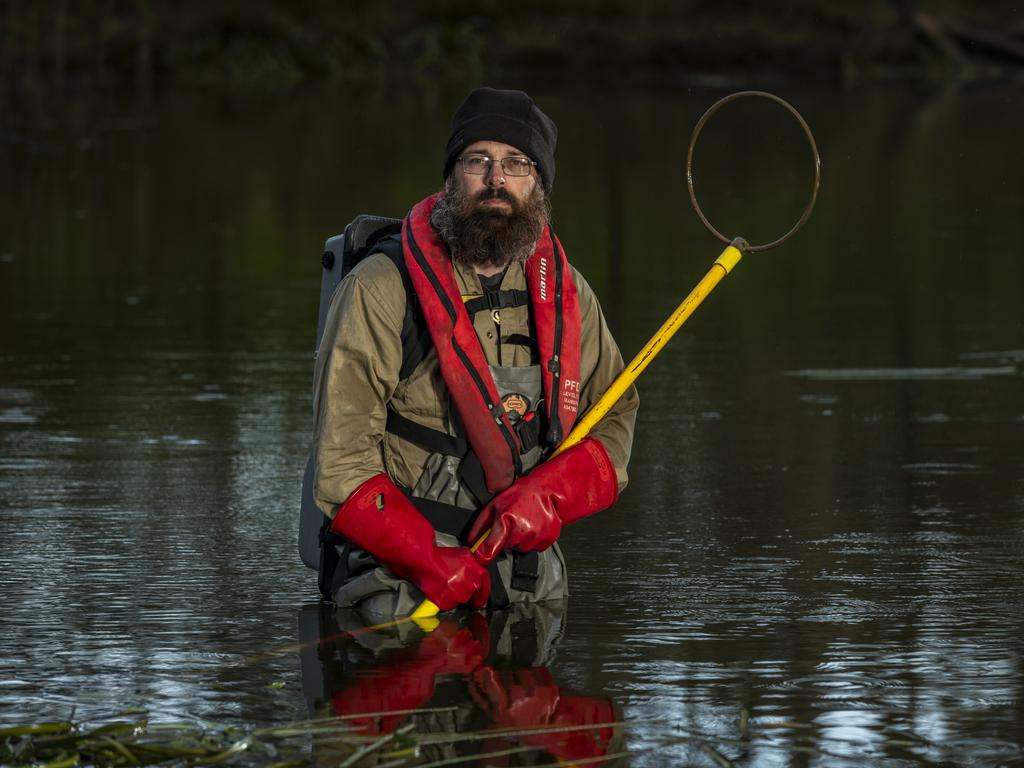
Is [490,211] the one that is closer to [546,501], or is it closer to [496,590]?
[546,501]

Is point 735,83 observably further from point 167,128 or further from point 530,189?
point 530,189

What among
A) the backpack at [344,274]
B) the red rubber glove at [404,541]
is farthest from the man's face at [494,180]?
the red rubber glove at [404,541]

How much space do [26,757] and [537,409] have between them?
189cm

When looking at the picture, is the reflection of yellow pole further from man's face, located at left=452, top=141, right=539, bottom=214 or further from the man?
man's face, located at left=452, top=141, right=539, bottom=214

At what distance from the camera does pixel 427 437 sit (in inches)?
241

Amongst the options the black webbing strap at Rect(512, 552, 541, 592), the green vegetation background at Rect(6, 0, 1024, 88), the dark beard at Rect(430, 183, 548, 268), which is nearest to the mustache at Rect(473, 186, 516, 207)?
the dark beard at Rect(430, 183, 548, 268)

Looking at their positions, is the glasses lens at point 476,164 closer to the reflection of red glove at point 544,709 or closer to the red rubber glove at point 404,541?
the red rubber glove at point 404,541

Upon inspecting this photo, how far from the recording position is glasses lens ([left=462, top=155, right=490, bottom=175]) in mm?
6039

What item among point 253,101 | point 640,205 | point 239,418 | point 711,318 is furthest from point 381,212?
point 253,101

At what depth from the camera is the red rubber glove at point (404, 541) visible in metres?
5.80

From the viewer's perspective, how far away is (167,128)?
1275 inches

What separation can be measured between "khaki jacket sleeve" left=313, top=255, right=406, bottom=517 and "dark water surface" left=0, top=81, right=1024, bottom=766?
1.43 feet

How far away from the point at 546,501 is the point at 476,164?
909 millimetres

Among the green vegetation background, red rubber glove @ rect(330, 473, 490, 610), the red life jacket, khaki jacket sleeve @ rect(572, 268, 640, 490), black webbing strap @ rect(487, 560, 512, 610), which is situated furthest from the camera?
the green vegetation background
